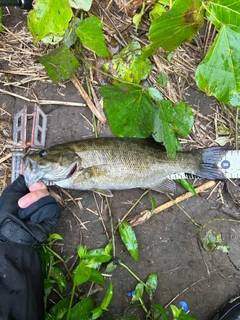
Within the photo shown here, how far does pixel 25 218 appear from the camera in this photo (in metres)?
3.07

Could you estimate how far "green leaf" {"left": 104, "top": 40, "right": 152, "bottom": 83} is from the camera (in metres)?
3.32

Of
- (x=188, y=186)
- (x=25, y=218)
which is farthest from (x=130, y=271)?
(x=25, y=218)

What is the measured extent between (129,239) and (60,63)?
1727mm

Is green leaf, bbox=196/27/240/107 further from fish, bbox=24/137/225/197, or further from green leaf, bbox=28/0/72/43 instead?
green leaf, bbox=28/0/72/43

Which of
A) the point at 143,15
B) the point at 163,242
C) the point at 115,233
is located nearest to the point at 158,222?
the point at 163,242

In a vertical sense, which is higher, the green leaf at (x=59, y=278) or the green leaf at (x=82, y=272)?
the green leaf at (x=82, y=272)

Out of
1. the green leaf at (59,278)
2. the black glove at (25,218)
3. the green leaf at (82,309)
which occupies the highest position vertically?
the black glove at (25,218)

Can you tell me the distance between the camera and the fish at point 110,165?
3.08 metres

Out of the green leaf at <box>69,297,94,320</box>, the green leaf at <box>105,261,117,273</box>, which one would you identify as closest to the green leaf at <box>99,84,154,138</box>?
the green leaf at <box>105,261,117,273</box>

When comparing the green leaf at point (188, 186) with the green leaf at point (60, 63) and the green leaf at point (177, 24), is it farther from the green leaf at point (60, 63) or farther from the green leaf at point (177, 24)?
the green leaf at point (60, 63)

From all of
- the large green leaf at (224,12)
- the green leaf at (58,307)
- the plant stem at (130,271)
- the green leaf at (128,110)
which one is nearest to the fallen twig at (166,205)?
the plant stem at (130,271)

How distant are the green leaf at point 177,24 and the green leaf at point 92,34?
1.90ft

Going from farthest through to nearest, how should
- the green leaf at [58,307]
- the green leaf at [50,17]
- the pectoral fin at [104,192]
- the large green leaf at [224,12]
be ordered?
1. the pectoral fin at [104,192]
2. the green leaf at [58,307]
3. the green leaf at [50,17]
4. the large green leaf at [224,12]

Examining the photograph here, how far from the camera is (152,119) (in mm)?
3150
